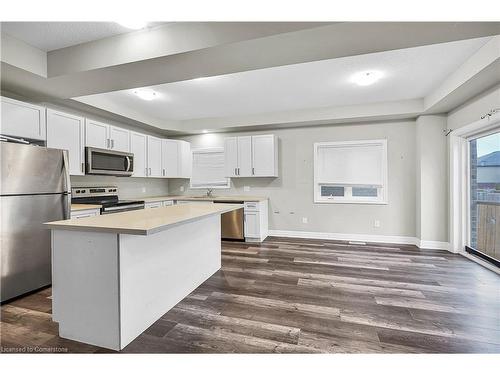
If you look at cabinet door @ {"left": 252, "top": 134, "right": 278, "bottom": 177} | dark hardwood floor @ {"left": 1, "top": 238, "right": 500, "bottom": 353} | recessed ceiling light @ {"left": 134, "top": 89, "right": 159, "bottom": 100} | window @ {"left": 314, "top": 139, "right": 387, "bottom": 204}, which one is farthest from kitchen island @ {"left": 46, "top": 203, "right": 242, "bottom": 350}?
window @ {"left": 314, "top": 139, "right": 387, "bottom": 204}

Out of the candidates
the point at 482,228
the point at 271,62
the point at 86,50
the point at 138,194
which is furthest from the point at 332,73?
the point at 138,194

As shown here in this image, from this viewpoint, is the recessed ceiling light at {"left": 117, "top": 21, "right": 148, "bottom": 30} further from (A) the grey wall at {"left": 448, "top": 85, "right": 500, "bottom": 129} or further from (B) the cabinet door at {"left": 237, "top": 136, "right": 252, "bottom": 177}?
(A) the grey wall at {"left": 448, "top": 85, "right": 500, "bottom": 129}

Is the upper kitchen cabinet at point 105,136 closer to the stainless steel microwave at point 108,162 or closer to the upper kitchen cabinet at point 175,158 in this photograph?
the stainless steel microwave at point 108,162

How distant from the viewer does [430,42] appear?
1898 millimetres

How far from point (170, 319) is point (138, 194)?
3.54 meters

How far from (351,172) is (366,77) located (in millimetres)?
2074

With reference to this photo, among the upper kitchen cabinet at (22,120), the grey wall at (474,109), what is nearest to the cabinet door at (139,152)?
the upper kitchen cabinet at (22,120)

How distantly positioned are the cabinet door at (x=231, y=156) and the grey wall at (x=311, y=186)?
40 cm

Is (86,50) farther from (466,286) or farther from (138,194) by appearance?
(466,286)

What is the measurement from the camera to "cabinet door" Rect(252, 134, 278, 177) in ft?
15.7

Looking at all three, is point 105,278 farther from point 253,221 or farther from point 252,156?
point 252,156

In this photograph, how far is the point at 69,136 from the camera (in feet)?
10.6

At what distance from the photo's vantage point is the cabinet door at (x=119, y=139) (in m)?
3.91

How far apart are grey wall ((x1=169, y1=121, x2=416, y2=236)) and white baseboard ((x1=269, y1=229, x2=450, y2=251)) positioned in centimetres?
8
